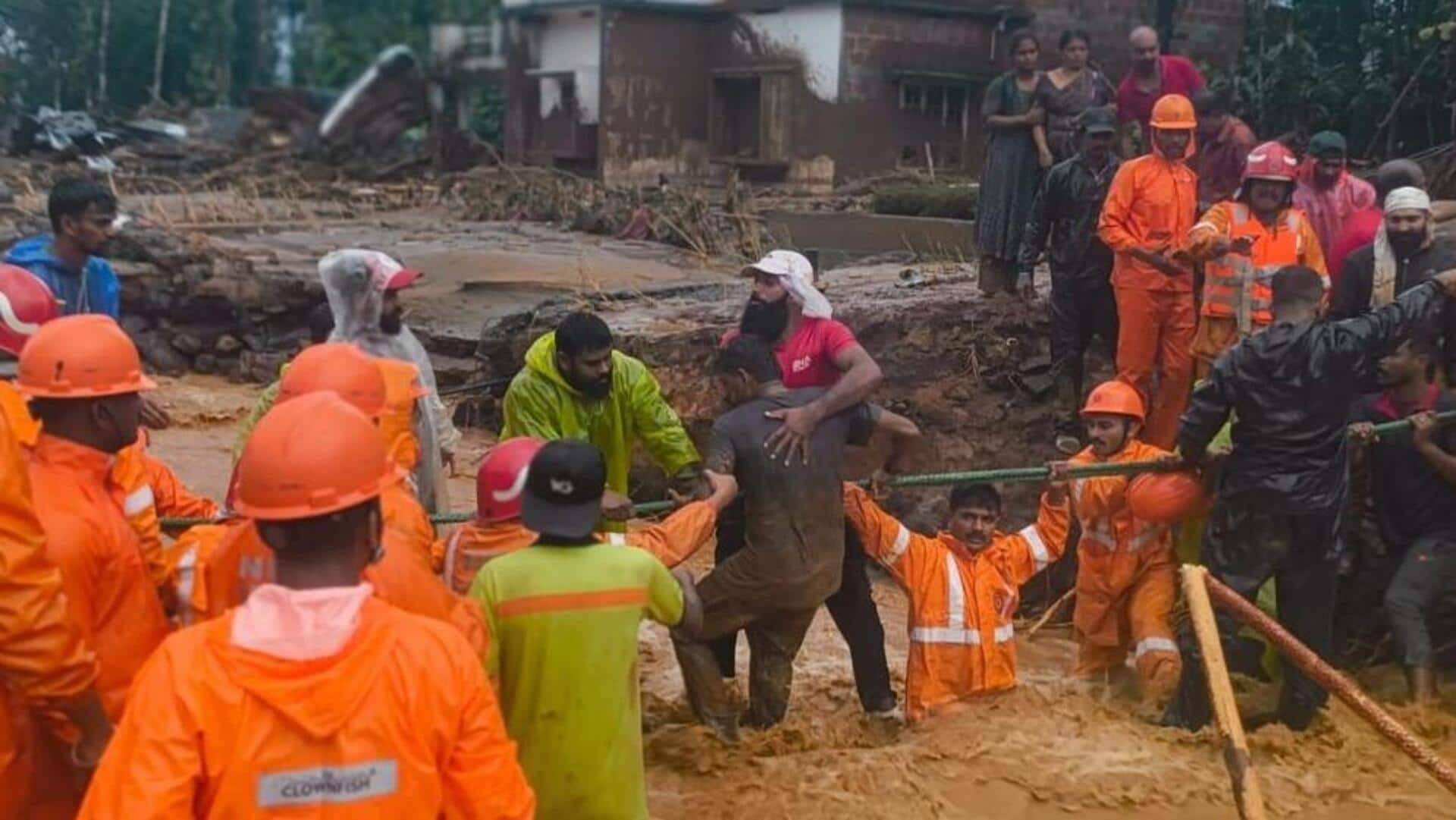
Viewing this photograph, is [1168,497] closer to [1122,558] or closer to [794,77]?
[1122,558]

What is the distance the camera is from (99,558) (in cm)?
347

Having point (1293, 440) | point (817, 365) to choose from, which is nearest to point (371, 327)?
point (817, 365)

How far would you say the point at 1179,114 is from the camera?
25.7 ft

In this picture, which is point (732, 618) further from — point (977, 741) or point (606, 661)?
point (606, 661)

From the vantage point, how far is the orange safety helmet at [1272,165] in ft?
23.2

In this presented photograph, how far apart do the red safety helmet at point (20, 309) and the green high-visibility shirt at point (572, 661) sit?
1.61 m

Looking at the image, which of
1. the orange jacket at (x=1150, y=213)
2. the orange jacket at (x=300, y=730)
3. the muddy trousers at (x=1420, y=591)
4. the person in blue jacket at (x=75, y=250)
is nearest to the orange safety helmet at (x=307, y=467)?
the orange jacket at (x=300, y=730)

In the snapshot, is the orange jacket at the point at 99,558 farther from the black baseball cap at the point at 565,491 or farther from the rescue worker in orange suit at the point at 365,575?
the black baseball cap at the point at 565,491

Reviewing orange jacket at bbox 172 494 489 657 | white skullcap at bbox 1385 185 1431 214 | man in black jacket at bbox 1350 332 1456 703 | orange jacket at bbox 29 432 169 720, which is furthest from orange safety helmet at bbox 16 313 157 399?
white skullcap at bbox 1385 185 1431 214

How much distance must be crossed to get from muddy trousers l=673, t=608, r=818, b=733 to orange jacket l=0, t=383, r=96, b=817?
2765 mm

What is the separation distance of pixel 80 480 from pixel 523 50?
959 inches

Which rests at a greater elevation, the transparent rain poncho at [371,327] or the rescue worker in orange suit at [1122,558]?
the transparent rain poncho at [371,327]

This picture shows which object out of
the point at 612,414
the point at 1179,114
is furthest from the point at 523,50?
the point at 612,414

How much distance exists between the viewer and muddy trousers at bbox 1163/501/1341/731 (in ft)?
18.9
